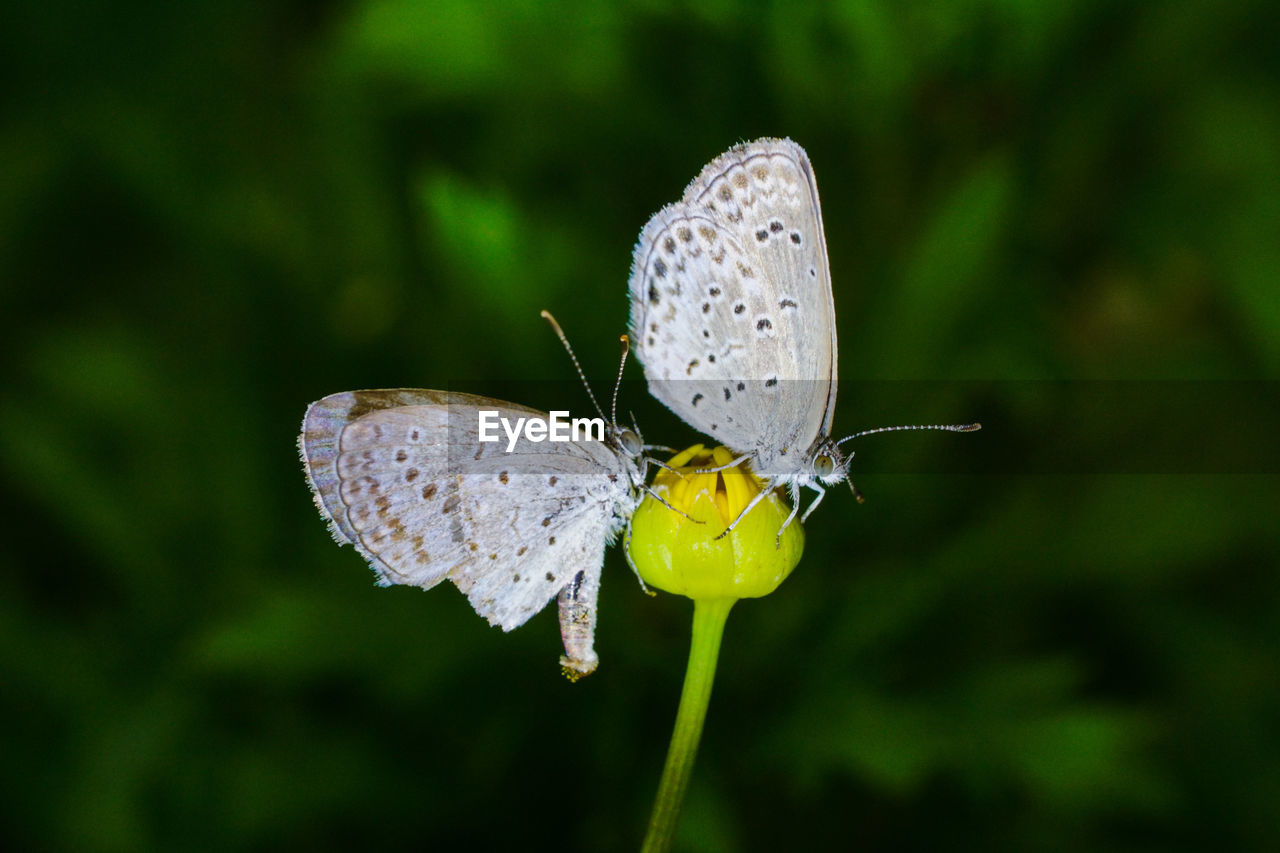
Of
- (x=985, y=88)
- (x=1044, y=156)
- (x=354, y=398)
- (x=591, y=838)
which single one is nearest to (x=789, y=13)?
(x=985, y=88)

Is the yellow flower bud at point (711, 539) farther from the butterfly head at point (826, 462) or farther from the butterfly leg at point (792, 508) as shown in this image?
the butterfly head at point (826, 462)

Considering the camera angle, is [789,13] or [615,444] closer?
[615,444]

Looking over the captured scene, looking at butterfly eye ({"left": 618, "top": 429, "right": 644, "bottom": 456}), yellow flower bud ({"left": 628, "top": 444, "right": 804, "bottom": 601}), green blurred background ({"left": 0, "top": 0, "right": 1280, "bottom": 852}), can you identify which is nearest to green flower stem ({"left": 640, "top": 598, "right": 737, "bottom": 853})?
yellow flower bud ({"left": 628, "top": 444, "right": 804, "bottom": 601})

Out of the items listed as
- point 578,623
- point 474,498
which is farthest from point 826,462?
point 474,498

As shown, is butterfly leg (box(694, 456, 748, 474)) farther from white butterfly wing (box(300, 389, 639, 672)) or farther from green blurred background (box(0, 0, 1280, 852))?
green blurred background (box(0, 0, 1280, 852))

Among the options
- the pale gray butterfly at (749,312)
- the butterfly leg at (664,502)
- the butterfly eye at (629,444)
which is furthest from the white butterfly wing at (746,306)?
the butterfly leg at (664,502)

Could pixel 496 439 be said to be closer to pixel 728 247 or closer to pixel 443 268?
pixel 728 247

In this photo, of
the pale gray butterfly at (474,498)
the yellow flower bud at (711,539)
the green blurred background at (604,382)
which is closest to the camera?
the yellow flower bud at (711,539)
